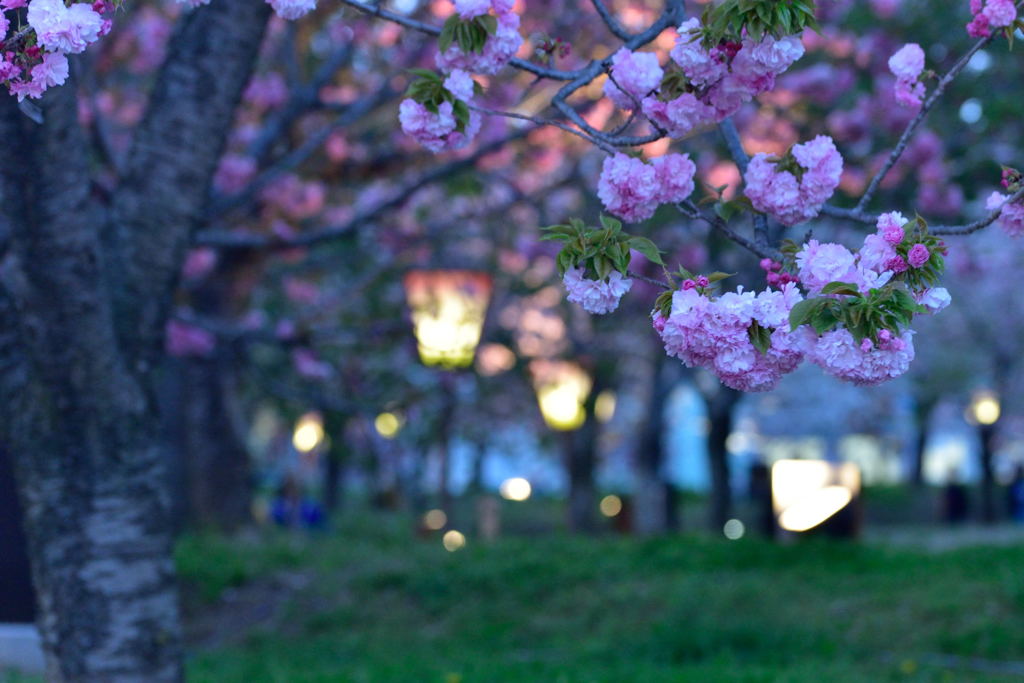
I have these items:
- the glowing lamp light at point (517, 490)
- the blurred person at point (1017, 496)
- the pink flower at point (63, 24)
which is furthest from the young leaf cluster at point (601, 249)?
the glowing lamp light at point (517, 490)

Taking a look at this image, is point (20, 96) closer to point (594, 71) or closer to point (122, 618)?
point (594, 71)

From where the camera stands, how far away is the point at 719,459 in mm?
17797

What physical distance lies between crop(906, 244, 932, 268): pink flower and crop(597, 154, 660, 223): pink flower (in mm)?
862

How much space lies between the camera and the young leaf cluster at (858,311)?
9.54ft

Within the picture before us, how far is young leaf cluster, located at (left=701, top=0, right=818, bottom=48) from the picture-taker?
3.23 meters

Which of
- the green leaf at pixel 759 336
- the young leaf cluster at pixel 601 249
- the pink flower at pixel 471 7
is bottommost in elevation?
the green leaf at pixel 759 336

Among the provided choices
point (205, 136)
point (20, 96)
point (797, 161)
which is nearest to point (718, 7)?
point (797, 161)

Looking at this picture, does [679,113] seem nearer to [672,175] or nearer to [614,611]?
[672,175]

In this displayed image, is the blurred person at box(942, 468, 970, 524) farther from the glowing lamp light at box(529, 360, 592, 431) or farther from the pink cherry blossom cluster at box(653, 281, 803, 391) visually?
the pink cherry blossom cluster at box(653, 281, 803, 391)

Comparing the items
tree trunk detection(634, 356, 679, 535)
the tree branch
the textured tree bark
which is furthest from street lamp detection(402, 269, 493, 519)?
the textured tree bark

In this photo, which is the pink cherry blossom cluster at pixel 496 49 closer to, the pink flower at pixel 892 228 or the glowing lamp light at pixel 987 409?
the pink flower at pixel 892 228

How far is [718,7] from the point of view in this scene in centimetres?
342

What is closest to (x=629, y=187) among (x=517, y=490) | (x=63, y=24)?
(x=63, y=24)

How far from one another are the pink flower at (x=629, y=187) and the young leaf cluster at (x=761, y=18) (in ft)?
1.49
